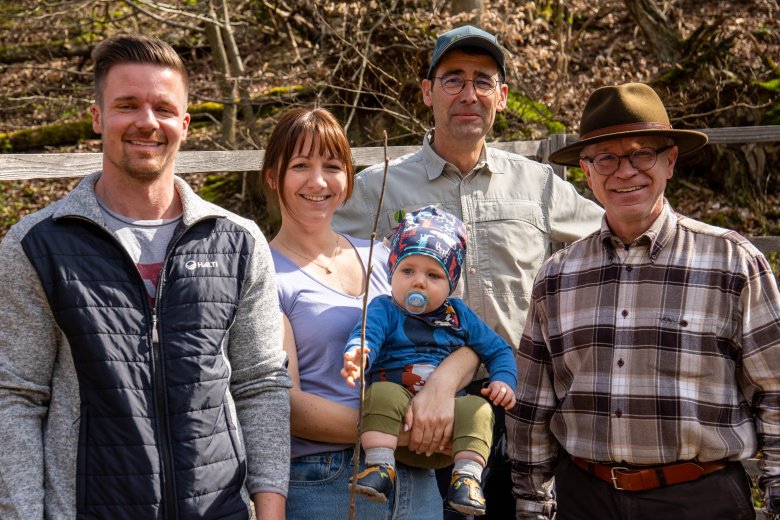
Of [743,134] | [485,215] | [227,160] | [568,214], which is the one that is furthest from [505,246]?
[743,134]

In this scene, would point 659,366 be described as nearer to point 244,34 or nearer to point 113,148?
point 113,148

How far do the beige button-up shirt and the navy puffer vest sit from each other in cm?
124

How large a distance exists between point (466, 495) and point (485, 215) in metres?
1.26

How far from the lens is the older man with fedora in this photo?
2.42 meters

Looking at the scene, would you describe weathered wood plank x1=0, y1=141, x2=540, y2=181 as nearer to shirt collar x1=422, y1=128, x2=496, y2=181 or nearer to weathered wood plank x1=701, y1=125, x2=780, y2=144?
weathered wood plank x1=701, y1=125, x2=780, y2=144

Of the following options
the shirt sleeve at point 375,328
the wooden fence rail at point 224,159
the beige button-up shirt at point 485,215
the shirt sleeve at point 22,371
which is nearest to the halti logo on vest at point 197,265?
the shirt sleeve at point 22,371

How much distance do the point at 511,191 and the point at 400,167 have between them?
46 cm

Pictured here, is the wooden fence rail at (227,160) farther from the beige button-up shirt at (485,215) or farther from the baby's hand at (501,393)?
the baby's hand at (501,393)

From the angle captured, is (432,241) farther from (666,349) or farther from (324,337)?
(666,349)

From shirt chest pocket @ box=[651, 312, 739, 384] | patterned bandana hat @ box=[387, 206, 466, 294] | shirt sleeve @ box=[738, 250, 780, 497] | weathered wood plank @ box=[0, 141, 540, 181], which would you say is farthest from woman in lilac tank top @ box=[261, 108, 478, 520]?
weathered wood plank @ box=[0, 141, 540, 181]

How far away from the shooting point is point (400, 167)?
3328 mm

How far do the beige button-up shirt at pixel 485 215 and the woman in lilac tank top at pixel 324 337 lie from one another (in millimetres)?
526

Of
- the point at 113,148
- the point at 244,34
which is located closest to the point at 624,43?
the point at 244,34

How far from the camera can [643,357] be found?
8.23 ft
